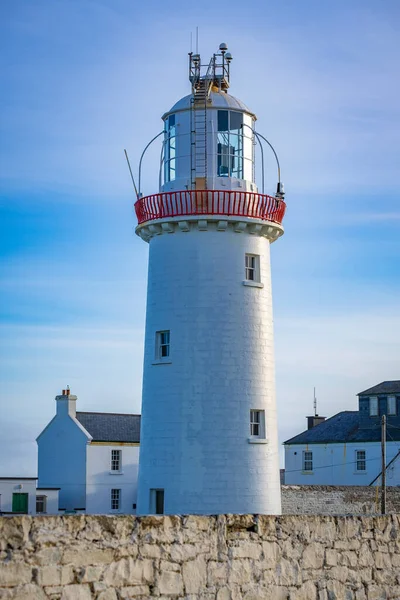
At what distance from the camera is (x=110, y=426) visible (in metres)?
57.0

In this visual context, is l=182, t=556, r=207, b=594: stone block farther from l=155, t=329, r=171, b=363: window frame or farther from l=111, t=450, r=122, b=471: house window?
l=111, t=450, r=122, b=471: house window

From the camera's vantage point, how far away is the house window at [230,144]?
82.6 feet

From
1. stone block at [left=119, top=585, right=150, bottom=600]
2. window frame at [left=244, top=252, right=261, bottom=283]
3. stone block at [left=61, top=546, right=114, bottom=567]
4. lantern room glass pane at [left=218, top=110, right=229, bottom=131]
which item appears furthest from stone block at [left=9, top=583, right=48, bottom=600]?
lantern room glass pane at [left=218, top=110, right=229, bottom=131]

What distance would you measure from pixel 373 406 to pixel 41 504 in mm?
20430

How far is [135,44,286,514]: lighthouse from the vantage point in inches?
906

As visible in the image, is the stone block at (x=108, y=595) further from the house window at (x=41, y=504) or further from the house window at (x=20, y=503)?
the house window at (x=41, y=504)

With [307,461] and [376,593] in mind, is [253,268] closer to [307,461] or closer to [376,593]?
[376,593]

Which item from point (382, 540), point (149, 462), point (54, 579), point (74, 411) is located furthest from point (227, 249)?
point (74, 411)

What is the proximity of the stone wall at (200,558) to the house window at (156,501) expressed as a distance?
1301 centimetres

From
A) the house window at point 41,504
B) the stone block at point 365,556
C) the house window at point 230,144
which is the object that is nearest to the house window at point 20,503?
the house window at point 41,504

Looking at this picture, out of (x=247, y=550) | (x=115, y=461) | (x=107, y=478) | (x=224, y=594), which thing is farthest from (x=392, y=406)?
(x=224, y=594)

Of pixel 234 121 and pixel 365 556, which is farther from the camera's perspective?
pixel 234 121

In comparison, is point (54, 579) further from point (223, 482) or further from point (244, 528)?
point (223, 482)

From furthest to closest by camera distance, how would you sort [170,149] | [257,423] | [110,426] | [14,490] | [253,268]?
[110,426], [14,490], [170,149], [253,268], [257,423]
